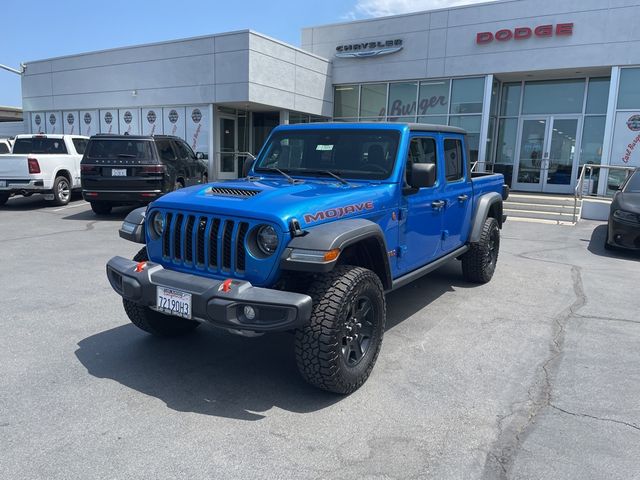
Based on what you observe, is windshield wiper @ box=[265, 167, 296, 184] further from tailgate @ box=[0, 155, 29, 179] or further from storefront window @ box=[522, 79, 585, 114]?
storefront window @ box=[522, 79, 585, 114]

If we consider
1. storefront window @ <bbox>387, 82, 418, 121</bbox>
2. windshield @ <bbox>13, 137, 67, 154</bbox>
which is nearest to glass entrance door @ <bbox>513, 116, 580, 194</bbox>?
storefront window @ <bbox>387, 82, 418, 121</bbox>

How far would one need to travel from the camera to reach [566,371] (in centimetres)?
402

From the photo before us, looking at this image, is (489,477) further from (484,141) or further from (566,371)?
(484,141)

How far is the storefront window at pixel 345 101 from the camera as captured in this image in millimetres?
20436

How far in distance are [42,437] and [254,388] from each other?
4.43 feet

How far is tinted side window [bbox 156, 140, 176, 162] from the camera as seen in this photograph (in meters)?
11.5

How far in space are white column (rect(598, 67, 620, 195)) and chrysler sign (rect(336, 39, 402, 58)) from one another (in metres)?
7.21

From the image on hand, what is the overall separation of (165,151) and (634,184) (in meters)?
10.0

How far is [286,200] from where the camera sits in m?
3.53

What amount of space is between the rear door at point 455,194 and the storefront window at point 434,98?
1321cm

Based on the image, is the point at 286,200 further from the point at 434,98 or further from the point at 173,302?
the point at 434,98

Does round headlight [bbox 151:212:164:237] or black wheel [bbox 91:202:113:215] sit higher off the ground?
round headlight [bbox 151:212:164:237]

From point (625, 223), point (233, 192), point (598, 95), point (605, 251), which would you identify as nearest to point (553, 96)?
point (598, 95)

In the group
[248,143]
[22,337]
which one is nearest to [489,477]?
[22,337]
